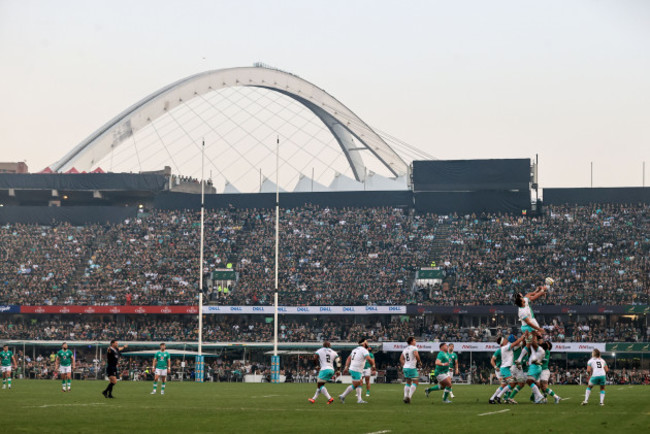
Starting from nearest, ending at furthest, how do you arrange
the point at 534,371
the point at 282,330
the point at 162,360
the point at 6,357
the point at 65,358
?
1. the point at 534,371
2. the point at 162,360
3. the point at 65,358
4. the point at 6,357
5. the point at 282,330

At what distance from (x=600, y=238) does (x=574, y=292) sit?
9.54 metres

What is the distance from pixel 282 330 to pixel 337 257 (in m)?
10.2

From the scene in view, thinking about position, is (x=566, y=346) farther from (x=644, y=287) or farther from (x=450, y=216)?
(x=450, y=216)

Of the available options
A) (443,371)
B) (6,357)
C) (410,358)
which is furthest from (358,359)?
(6,357)

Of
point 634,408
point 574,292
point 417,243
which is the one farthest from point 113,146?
point 634,408

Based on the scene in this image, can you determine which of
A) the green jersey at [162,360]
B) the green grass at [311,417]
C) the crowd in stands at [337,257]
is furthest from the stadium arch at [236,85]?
the green grass at [311,417]

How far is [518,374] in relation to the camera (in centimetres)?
3017

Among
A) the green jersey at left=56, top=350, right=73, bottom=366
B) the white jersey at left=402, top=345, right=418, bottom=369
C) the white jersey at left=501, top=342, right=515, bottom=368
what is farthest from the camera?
the green jersey at left=56, top=350, right=73, bottom=366

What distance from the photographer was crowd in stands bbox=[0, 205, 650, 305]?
75688 mm

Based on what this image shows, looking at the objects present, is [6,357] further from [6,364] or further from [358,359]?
[358,359]

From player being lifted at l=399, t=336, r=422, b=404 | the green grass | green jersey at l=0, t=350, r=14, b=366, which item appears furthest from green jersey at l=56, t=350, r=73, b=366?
player being lifted at l=399, t=336, r=422, b=404

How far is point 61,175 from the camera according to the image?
92.3 metres

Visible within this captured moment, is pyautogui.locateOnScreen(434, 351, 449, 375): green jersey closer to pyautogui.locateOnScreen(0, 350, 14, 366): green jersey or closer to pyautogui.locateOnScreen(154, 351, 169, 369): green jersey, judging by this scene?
pyautogui.locateOnScreen(154, 351, 169, 369): green jersey

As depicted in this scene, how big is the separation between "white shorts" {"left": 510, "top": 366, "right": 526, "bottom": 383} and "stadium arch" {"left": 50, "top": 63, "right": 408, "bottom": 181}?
209 feet
